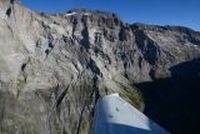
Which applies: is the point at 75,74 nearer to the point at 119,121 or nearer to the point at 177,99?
the point at 177,99

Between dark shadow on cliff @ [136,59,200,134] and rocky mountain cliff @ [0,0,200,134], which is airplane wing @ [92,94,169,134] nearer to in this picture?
rocky mountain cliff @ [0,0,200,134]

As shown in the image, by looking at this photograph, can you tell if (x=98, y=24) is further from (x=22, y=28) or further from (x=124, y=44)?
(x=22, y=28)

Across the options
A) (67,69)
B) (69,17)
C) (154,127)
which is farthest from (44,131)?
(154,127)

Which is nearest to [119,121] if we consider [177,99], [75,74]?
[75,74]

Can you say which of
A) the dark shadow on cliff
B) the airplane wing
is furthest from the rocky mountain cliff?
the airplane wing

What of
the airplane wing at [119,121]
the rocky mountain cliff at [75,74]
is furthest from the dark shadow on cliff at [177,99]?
the airplane wing at [119,121]
